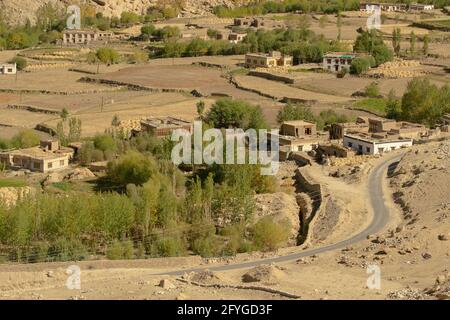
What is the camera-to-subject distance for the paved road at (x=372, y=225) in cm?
1560

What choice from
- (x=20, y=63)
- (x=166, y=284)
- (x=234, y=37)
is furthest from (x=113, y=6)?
(x=166, y=284)

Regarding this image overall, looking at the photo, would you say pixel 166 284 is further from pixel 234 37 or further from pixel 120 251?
pixel 234 37

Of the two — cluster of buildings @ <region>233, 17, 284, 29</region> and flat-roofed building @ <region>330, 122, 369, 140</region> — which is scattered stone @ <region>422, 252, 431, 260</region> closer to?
flat-roofed building @ <region>330, 122, 369, 140</region>

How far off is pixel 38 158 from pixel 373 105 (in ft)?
48.9

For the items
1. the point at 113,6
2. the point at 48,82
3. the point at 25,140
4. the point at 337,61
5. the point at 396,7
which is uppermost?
the point at 396,7

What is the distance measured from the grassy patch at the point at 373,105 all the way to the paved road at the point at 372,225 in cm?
998

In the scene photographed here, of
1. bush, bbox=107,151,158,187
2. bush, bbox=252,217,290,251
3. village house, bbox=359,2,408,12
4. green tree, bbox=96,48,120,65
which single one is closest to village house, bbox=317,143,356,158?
bush, bbox=107,151,158,187

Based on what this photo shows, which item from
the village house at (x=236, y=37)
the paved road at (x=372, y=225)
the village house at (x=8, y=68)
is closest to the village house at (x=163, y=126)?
the paved road at (x=372, y=225)

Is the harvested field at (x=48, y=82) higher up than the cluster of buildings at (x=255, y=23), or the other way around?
the cluster of buildings at (x=255, y=23)

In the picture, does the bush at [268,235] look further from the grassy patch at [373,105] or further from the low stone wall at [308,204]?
the grassy patch at [373,105]

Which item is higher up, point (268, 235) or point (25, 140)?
point (268, 235)

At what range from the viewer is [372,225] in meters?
18.6
